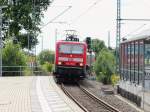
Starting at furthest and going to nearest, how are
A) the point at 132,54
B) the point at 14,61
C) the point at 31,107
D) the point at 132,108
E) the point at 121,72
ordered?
1. the point at 14,61
2. the point at 121,72
3. the point at 132,54
4. the point at 132,108
5. the point at 31,107

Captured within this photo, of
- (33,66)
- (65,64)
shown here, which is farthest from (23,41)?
(65,64)

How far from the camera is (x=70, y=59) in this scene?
38.8 meters

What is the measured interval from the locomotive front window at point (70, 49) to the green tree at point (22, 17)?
101 feet

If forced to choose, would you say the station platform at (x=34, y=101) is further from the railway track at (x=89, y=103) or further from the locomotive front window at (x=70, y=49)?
the locomotive front window at (x=70, y=49)

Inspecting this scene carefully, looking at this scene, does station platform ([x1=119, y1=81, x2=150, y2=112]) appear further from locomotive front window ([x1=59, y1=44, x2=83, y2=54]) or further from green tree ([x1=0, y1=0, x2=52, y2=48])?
green tree ([x1=0, y1=0, x2=52, y2=48])

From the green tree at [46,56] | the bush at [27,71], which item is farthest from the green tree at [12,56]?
the green tree at [46,56]

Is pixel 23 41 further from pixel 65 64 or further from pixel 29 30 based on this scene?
pixel 65 64

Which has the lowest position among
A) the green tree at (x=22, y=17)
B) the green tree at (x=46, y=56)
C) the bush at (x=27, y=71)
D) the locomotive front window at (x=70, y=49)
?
the bush at (x=27, y=71)

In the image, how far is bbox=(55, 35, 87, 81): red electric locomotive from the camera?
1523 inches

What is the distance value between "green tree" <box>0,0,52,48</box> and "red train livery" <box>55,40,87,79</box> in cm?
3085

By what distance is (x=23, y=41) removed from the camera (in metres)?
70.5

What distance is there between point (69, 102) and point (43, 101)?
1168 millimetres

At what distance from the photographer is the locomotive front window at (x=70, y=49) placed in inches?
1535

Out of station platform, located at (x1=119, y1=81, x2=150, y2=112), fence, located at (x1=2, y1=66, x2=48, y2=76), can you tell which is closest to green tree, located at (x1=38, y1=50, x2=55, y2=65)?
fence, located at (x1=2, y1=66, x2=48, y2=76)
